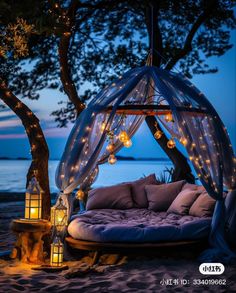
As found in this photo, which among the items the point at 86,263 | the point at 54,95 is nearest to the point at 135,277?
the point at 86,263

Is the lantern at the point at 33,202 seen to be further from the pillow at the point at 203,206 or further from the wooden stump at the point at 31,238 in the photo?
the pillow at the point at 203,206

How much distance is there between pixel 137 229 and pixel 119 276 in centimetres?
83

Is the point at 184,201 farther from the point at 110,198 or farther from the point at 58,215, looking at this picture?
the point at 58,215

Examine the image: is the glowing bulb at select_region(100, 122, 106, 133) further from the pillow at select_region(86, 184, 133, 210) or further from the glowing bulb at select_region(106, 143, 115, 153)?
the pillow at select_region(86, 184, 133, 210)

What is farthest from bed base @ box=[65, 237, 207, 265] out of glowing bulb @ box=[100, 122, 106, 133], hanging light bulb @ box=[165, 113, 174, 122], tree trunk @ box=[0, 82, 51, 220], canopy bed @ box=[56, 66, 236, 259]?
hanging light bulb @ box=[165, 113, 174, 122]

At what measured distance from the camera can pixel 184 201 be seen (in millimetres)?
7656

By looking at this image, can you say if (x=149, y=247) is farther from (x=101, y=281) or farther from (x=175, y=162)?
(x=175, y=162)

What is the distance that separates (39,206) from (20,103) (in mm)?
1497

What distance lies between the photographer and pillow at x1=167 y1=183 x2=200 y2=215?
7594mm

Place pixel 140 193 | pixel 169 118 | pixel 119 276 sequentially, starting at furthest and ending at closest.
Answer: pixel 140 193, pixel 169 118, pixel 119 276

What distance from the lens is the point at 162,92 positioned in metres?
6.69

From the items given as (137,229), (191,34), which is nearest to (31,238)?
(137,229)

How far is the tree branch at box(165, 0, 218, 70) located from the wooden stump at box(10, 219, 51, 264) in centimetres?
548

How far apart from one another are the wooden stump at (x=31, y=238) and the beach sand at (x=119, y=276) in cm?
15
